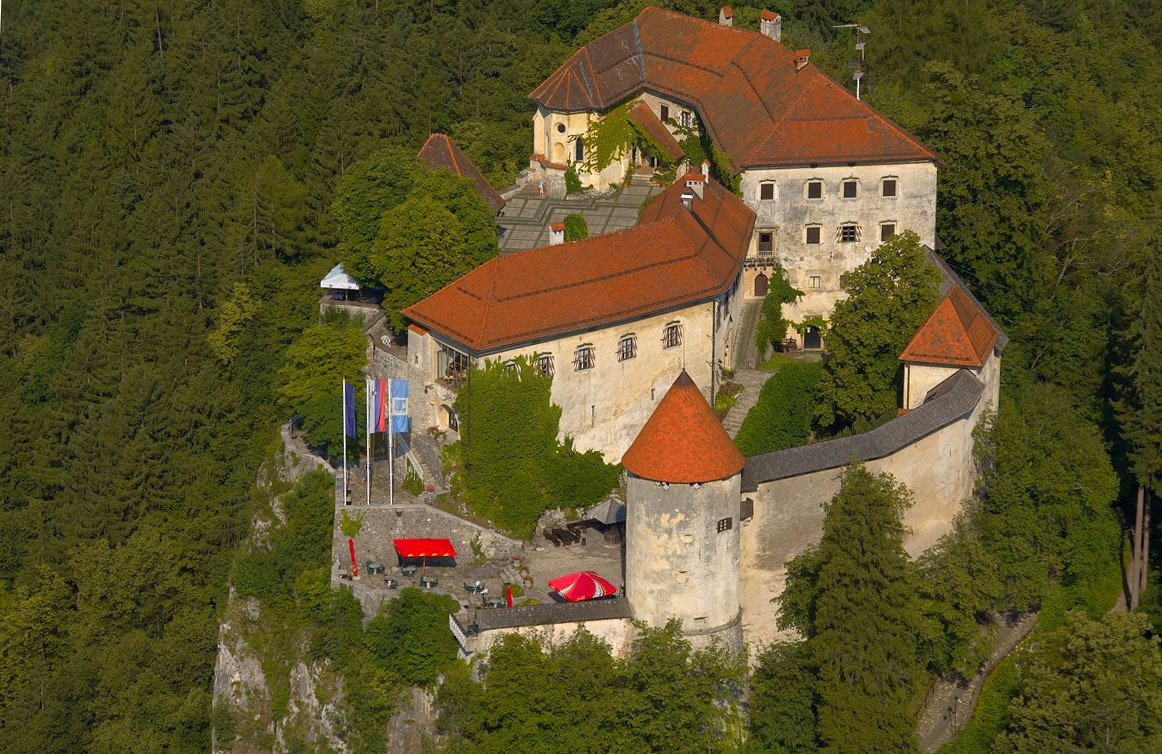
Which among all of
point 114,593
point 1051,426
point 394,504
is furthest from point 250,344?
point 1051,426

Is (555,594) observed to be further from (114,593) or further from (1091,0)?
(1091,0)

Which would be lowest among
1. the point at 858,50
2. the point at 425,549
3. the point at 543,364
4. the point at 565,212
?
the point at 425,549

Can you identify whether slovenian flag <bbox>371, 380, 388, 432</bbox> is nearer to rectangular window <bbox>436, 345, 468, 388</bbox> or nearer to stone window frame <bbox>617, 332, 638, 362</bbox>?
rectangular window <bbox>436, 345, 468, 388</bbox>

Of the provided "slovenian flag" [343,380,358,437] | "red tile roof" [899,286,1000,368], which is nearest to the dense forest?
"red tile roof" [899,286,1000,368]

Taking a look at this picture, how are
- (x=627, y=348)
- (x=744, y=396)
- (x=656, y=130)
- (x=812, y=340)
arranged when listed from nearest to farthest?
(x=627, y=348)
(x=744, y=396)
(x=812, y=340)
(x=656, y=130)

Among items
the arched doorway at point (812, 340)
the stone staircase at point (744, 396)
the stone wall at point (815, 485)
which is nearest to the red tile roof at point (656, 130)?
the arched doorway at point (812, 340)

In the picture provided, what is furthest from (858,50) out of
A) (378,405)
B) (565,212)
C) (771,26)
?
(378,405)

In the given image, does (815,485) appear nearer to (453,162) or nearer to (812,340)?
(812,340)
